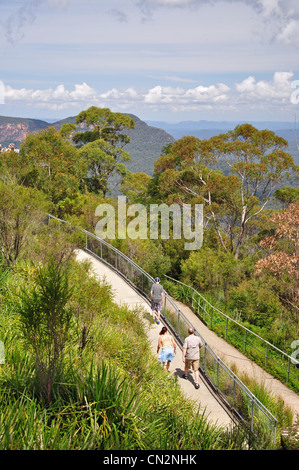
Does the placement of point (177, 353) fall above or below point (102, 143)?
below

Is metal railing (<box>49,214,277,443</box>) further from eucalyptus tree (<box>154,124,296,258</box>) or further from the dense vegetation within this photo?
eucalyptus tree (<box>154,124,296,258</box>)

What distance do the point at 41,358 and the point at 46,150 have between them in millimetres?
18773

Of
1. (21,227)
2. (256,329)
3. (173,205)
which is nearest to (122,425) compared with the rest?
(21,227)

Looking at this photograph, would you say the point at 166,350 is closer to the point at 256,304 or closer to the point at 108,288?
the point at 108,288

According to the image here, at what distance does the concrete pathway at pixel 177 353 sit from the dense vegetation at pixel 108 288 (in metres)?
0.65

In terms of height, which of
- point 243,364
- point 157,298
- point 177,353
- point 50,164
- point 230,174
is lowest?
point 243,364

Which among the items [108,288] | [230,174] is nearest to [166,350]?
[108,288]

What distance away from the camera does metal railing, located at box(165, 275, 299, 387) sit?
41.9 feet

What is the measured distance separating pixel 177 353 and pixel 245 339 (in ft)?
12.7

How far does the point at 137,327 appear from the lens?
10.7 metres

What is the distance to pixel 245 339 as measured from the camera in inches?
540

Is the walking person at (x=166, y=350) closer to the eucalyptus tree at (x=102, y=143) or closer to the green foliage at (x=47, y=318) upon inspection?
the green foliage at (x=47, y=318)
